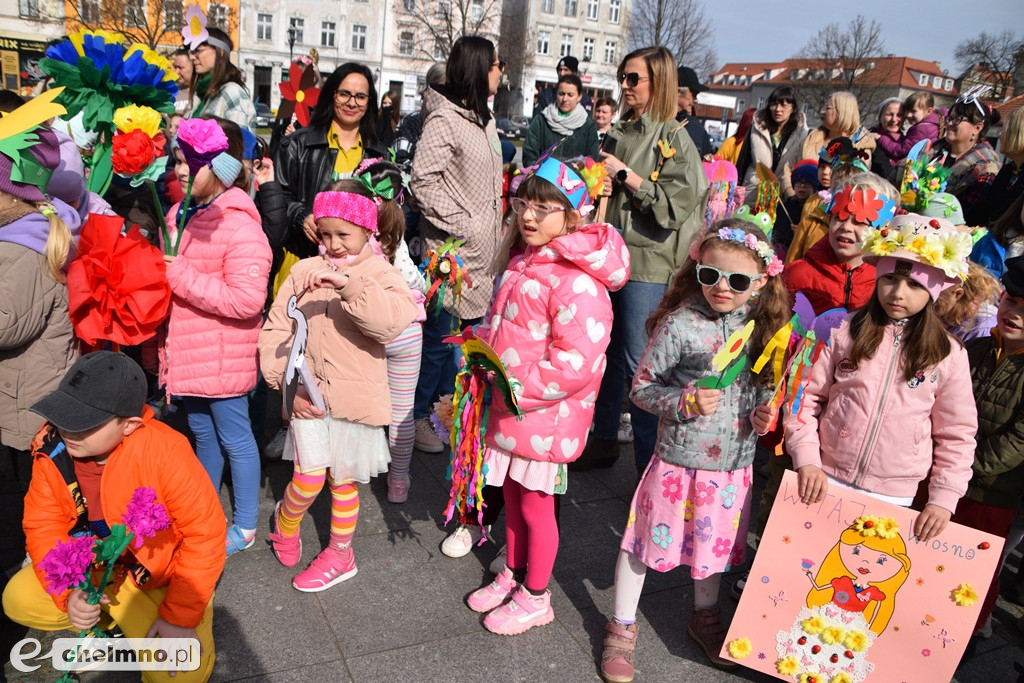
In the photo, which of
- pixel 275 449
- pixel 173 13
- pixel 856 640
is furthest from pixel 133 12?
pixel 856 640

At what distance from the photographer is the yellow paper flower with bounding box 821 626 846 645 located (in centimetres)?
257

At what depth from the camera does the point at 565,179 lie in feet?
8.89

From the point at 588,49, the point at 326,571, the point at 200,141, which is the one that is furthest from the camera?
the point at 588,49

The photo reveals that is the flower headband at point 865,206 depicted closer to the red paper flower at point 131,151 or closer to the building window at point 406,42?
the red paper flower at point 131,151

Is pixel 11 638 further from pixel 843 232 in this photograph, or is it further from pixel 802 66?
pixel 802 66

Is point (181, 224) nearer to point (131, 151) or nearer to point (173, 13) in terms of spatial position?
point (131, 151)

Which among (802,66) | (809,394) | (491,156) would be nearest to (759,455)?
(809,394)

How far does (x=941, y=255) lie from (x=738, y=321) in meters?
0.69

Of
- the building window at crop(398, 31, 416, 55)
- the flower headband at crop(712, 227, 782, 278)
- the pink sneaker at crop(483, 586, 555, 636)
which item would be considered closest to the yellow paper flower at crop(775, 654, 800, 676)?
the pink sneaker at crop(483, 586, 555, 636)

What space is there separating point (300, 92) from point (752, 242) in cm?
336

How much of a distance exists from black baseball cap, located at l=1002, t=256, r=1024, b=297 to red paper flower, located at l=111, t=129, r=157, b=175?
3334mm

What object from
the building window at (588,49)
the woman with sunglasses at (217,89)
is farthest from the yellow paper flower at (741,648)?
the building window at (588,49)

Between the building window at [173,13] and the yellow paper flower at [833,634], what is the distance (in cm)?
2155

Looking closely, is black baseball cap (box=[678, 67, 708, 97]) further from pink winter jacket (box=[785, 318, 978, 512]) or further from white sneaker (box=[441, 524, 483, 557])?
white sneaker (box=[441, 524, 483, 557])
